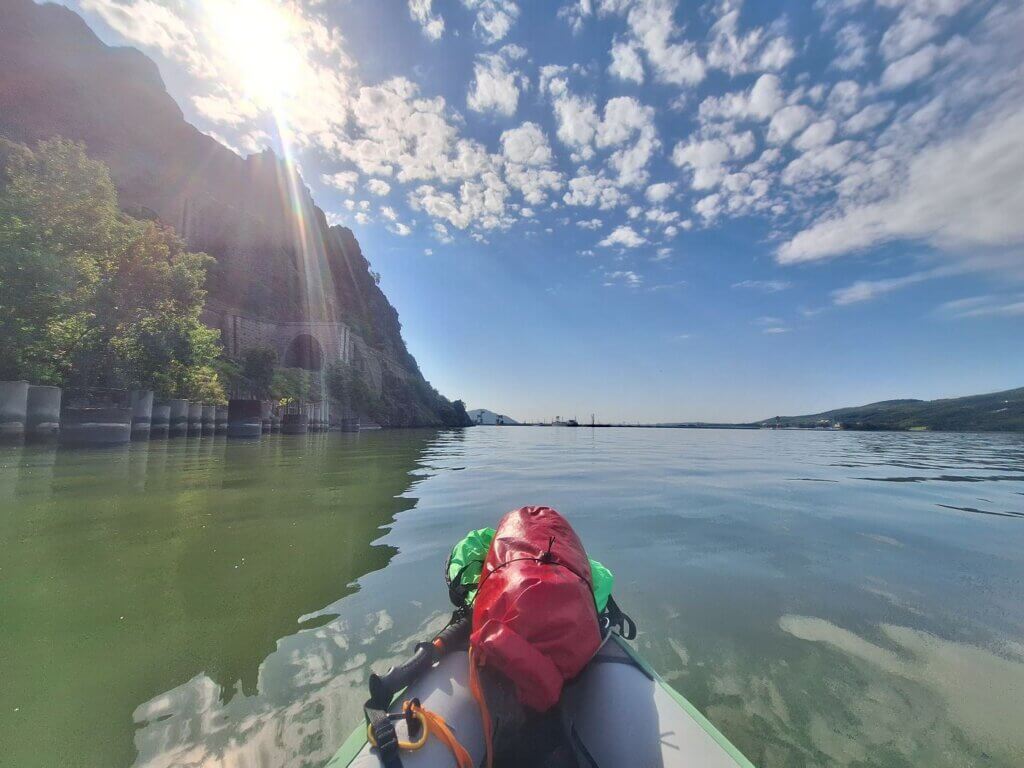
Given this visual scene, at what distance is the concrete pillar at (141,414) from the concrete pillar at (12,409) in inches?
250

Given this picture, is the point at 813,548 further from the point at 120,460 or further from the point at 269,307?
the point at 269,307

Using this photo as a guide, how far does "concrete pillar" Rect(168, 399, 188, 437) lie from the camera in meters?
26.7

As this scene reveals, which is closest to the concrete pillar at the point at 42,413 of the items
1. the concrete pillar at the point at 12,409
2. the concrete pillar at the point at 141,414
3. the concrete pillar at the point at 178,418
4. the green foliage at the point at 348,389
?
the concrete pillar at the point at 12,409

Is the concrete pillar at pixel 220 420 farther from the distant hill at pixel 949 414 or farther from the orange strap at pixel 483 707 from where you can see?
the distant hill at pixel 949 414

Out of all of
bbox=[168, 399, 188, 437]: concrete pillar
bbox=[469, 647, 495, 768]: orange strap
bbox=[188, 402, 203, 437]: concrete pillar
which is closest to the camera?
bbox=[469, 647, 495, 768]: orange strap

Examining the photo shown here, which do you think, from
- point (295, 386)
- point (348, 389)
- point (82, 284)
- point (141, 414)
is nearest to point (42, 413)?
point (141, 414)

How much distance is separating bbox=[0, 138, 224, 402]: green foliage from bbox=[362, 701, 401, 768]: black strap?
78.7ft

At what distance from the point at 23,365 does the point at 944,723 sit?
27.2 metres

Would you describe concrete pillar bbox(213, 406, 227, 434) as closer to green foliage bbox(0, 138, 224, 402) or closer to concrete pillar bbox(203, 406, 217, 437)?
concrete pillar bbox(203, 406, 217, 437)

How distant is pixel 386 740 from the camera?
186 cm

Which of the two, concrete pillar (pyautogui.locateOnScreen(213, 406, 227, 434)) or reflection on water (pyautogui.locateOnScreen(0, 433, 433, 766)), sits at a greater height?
concrete pillar (pyautogui.locateOnScreen(213, 406, 227, 434))

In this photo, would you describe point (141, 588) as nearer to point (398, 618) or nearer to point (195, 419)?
point (398, 618)

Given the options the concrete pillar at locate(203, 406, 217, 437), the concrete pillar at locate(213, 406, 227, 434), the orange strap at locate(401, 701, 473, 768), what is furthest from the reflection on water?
the concrete pillar at locate(213, 406, 227, 434)

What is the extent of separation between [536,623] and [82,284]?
27324 millimetres
